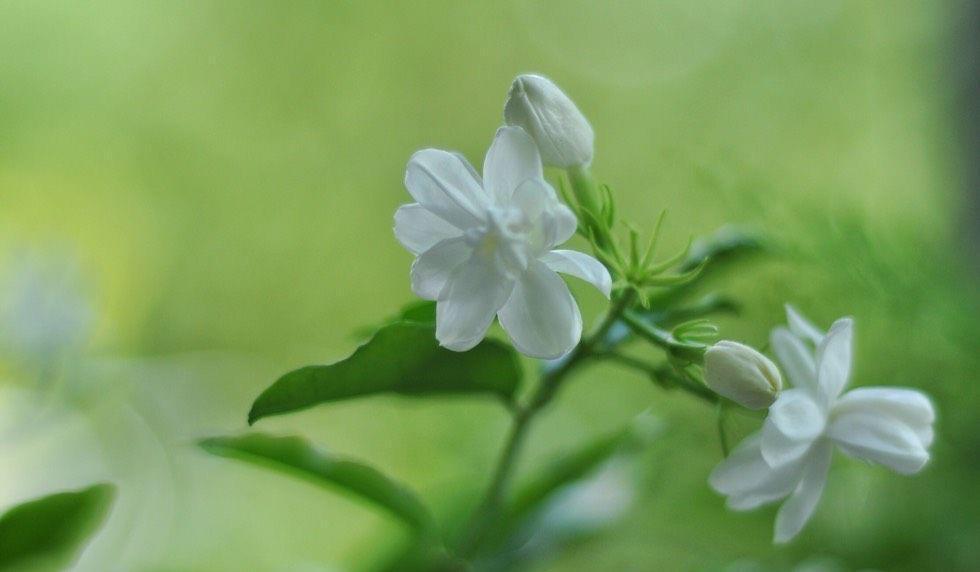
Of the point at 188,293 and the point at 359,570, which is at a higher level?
the point at 359,570

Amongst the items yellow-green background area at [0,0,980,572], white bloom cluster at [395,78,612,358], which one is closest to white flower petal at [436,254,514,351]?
white bloom cluster at [395,78,612,358]

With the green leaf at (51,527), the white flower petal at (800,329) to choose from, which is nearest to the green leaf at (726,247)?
the white flower petal at (800,329)

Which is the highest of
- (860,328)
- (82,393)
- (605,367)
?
(82,393)

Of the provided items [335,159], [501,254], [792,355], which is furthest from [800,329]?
[335,159]

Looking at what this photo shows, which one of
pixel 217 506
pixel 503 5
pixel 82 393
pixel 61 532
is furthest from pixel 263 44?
pixel 61 532

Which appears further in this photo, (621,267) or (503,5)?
(503,5)

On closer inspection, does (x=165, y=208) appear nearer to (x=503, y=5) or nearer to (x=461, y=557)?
(x=503, y=5)

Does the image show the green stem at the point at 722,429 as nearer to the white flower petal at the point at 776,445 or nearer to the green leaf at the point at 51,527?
the white flower petal at the point at 776,445
